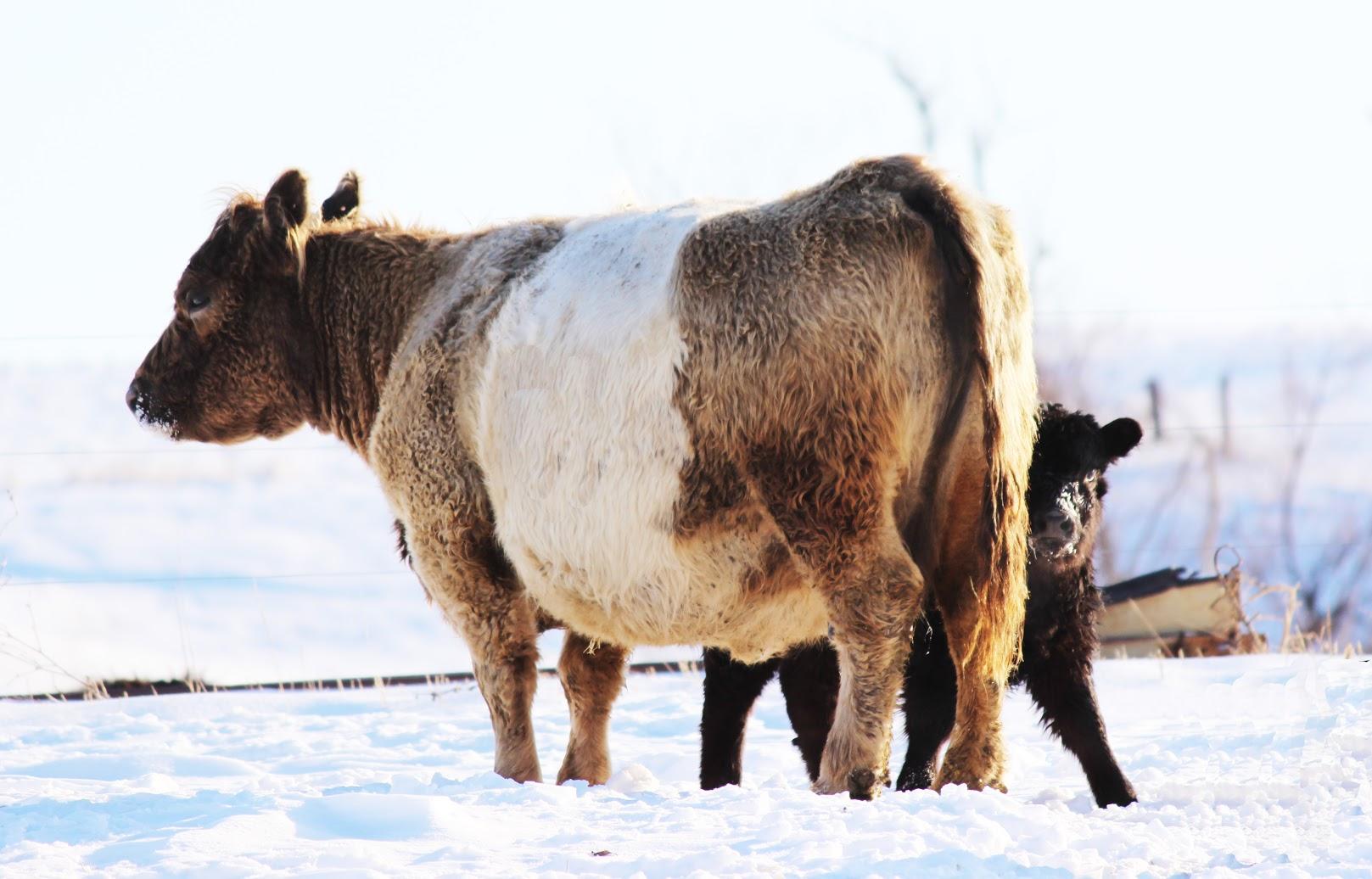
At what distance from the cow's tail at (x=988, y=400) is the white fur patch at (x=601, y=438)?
796mm

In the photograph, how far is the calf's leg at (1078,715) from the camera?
16.3 ft

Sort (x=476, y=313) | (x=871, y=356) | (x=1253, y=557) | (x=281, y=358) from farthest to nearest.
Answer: (x=1253, y=557) < (x=281, y=358) < (x=476, y=313) < (x=871, y=356)

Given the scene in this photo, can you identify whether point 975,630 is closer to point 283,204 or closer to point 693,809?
point 693,809

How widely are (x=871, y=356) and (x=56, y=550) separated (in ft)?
61.2

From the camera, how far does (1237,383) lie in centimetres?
2542

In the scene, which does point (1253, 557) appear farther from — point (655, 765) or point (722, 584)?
point (722, 584)

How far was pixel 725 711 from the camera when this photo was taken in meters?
6.04

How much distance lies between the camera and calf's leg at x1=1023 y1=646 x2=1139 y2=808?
16.3ft

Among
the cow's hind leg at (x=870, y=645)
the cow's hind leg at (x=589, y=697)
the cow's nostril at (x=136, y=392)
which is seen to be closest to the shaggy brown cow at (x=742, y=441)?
the cow's hind leg at (x=870, y=645)

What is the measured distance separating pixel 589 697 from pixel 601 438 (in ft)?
4.81

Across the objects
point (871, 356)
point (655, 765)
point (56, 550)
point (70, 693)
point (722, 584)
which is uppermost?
point (871, 356)

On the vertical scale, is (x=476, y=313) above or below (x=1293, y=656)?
above

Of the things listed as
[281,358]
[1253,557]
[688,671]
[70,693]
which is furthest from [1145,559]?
[281,358]

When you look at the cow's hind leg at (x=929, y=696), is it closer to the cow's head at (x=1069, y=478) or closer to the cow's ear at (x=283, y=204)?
the cow's head at (x=1069, y=478)
